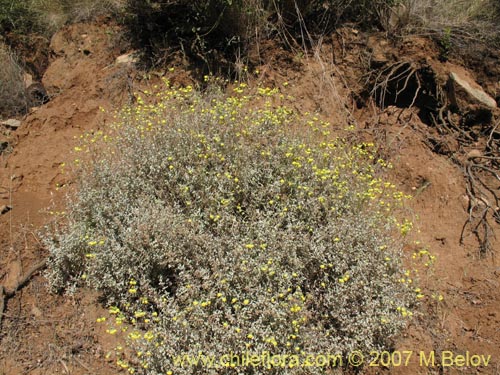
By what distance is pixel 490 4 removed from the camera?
5.54 m

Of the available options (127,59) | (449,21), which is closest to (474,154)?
(449,21)

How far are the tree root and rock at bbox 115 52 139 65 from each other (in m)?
2.65

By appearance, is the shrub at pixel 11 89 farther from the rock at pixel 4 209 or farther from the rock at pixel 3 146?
the rock at pixel 4 209

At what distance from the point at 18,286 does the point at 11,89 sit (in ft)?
10.1

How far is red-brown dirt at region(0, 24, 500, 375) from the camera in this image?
3248 millimetres

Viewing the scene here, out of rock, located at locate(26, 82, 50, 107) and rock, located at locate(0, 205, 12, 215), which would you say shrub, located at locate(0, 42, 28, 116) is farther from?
rock, located at locate(0, 205, 12, 215)

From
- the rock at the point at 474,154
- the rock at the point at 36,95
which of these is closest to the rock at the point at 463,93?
the rock at the point at 474,154

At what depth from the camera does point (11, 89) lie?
5.59 m

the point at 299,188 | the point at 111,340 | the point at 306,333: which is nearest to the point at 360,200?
the point at 299,188

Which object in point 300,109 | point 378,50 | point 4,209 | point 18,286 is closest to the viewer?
point 18,286

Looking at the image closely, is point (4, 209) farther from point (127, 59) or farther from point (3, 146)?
point (127, 59)

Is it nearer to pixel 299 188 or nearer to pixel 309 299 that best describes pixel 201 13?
pixel 299 188

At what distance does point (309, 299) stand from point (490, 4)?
179 inches

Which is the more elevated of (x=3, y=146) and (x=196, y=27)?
(x=196, y=27)
